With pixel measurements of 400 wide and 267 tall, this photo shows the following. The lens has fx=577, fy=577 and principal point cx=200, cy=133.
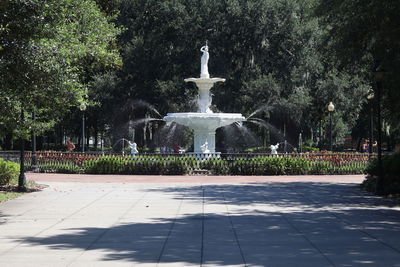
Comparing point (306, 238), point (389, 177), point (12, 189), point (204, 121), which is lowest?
point (306, 238)

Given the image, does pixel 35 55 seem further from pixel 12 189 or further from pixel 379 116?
pixel 379 116

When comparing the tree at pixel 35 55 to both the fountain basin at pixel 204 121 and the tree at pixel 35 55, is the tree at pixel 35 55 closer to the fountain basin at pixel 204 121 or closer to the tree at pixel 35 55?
the tree at pixel 35 55

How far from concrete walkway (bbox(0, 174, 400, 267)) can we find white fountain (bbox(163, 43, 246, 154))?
35.3 ft

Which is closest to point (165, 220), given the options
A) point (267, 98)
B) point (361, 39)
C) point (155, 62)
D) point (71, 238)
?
point (71, 238)

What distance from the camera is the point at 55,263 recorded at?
789 cm

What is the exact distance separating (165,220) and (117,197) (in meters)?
4.86

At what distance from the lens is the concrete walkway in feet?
27.1

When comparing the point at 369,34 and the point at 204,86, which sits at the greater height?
the point at 204,86

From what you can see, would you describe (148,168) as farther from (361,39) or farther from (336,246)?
(336,246)

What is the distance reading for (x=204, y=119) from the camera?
95.6ft

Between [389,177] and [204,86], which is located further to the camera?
[204,86]

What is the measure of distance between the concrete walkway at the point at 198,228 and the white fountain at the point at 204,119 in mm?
10759

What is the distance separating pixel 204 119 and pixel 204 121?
0.18 m

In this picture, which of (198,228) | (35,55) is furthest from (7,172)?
(198,228)
